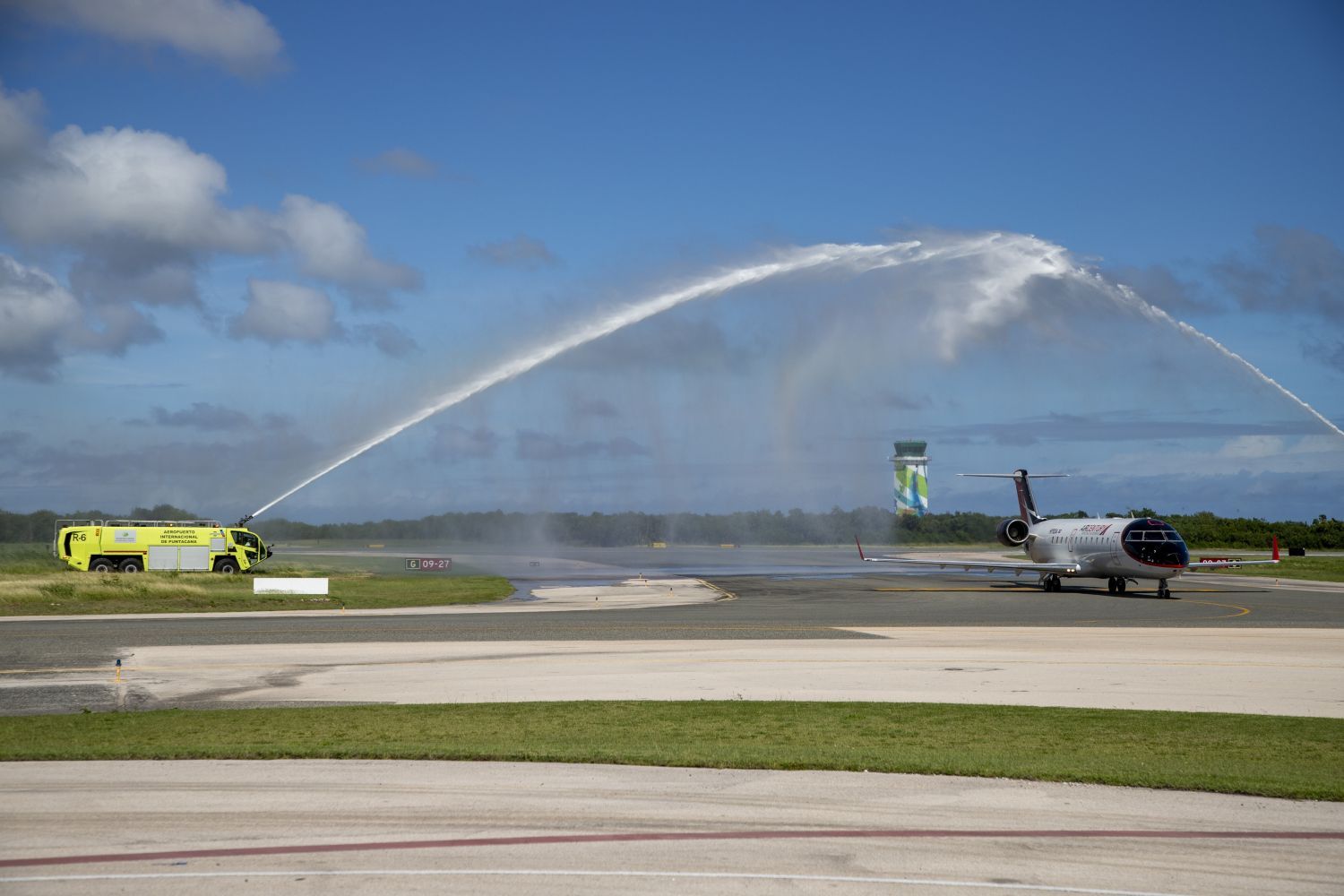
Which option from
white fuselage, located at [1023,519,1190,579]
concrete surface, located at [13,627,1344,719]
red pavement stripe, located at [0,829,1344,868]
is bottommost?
concrete surface, located at [13,627,1344,719]

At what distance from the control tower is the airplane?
129993mm

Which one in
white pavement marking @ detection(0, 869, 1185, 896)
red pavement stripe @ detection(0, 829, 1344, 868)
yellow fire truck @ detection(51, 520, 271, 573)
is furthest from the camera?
yellow fire truck @ detection(51, 520, 271, 573)

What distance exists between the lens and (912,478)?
19250 cm

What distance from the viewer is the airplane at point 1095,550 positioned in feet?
Answer: 166

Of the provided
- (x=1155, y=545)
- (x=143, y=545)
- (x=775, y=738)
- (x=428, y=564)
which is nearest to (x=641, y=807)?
(x=775, y=738)

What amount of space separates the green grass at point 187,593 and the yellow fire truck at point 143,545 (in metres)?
1.74

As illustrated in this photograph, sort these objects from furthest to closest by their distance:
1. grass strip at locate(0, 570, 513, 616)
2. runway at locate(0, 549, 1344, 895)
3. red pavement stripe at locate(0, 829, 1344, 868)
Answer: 1. grass strip at locate(0, 570, 513, 616)
2. red pavement stripe at locate(0, 829, 1344, 868)
3. runway at locate(0, 549, 1344, 895)

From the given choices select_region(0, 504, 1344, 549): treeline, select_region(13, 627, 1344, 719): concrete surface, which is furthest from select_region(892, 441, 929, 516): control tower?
select_region(13, 627, 1344, 719): concrete surface

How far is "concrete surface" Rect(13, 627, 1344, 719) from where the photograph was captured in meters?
22.4

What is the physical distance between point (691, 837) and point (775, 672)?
14.7m

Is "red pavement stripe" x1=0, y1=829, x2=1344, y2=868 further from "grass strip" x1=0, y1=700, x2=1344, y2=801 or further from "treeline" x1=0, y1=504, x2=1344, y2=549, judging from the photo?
"treeline" x1=0, y1=504, x2=1344, y2=549

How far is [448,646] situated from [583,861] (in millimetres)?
22182

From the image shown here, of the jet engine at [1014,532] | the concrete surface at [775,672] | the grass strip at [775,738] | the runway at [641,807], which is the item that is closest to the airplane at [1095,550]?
the jet engine at [1014,532]

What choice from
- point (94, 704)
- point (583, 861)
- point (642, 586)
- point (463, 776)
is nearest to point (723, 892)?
point (583, 861)
